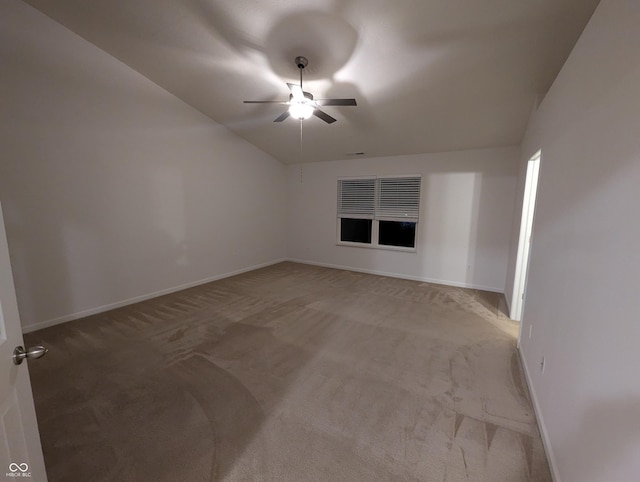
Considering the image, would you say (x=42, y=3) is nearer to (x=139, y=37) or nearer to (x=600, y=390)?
(x=139, y=37)

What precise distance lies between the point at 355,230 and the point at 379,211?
2.33 feet

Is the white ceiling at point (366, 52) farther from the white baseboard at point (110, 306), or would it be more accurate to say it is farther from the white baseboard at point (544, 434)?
the white baseboard at point (110, 306)

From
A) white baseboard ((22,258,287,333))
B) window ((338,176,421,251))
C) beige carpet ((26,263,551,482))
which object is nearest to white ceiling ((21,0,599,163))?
window ((338,176,421,251))

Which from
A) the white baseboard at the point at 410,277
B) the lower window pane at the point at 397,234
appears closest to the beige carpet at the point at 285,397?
the white baseboard at the point at 410,277

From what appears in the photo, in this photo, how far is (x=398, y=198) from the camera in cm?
504

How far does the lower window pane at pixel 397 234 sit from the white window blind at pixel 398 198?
0.55 ft

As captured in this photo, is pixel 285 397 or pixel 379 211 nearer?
pixel 285 397

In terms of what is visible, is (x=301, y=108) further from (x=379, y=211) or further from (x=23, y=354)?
(x=379, y=211)

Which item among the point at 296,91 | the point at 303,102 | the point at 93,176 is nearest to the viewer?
the point at 296,91

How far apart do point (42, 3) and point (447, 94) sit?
4.37 meters

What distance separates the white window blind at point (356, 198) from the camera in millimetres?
5343

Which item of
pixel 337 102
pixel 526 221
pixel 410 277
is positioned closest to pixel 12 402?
pixel 337 102

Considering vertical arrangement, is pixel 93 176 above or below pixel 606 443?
above

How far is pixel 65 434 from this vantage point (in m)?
1.56
